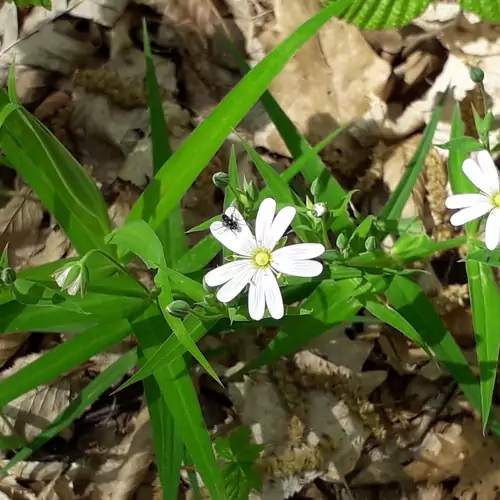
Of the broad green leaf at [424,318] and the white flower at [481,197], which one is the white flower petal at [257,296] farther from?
the broad green leaf at [424,318]

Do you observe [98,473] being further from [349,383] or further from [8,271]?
[8,271]

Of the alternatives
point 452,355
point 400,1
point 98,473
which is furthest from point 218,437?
point 400,1

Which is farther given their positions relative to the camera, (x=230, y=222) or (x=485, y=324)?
(x=485, y=324)

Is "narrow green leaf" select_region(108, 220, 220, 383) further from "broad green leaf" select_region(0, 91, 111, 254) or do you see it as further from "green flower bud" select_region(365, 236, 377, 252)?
"green flower bud" select_region(365, 236, 377, 252)

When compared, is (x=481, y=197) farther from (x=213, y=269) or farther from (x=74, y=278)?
(x=74, y=278)

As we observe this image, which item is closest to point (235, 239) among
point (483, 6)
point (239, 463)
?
point (239, 463)

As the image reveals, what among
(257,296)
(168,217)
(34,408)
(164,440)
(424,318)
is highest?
(257,296)

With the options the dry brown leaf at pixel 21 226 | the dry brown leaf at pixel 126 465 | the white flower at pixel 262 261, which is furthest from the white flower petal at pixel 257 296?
the dry brown leaf at pixel 21 226
